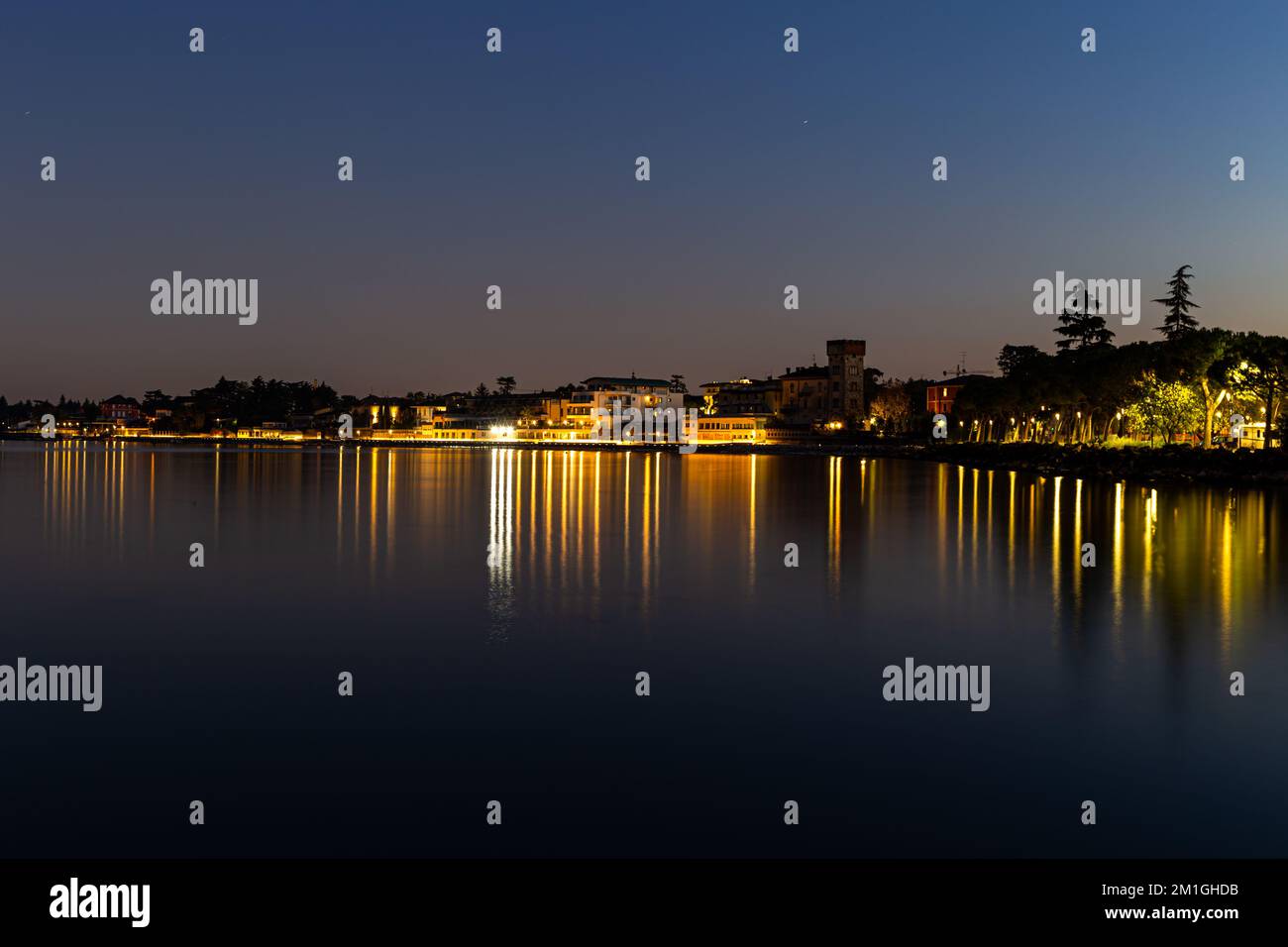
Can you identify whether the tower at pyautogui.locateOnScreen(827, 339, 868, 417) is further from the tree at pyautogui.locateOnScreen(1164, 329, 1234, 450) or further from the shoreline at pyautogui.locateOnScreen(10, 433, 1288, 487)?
the tree at pyautogui.locateOnScreen(1164, 329, 1234, 450)

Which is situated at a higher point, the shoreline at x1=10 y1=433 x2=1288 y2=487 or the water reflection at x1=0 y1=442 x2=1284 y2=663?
the shoreline at x1=10 y1=433 x2=1288 y2=487

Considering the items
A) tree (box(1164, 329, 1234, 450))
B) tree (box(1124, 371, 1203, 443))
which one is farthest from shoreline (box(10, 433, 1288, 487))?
tree (box(1164, 329, 1234, 450))

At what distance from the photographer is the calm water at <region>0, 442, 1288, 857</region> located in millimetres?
8898

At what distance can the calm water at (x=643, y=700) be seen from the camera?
8.90 metres

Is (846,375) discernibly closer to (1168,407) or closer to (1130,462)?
(1168,407)

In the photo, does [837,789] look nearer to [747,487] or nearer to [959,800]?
[959,800]

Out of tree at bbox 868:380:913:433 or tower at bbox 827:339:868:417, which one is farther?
tower at bbox 827:339:868:417

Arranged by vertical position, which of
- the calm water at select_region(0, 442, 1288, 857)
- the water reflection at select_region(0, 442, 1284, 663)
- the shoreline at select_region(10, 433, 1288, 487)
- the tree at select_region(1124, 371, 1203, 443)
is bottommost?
the calm water at select_region(0, 442, 1288, 857)

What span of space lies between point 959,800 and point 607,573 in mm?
16695

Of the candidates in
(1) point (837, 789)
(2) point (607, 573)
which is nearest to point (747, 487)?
(2) point (607, 573)

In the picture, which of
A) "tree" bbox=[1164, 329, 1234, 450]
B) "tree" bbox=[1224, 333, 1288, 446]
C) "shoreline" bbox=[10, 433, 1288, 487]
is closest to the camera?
"shoreline" bbox=[10, 433, 1288, 487]

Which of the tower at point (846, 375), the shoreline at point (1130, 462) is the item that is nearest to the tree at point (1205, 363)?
the shoreline at point (1130, 462)
